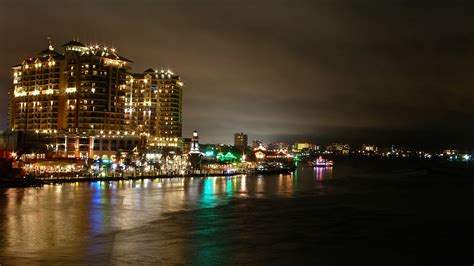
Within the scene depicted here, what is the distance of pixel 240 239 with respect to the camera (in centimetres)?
2469

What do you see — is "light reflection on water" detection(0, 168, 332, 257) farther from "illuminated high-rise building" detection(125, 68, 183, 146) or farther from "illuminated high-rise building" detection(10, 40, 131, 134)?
"illuminated high-rise building" detection(125, 68, 183, 146)

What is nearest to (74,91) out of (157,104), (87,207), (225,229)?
(157,104)

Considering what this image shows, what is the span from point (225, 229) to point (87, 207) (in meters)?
11.2

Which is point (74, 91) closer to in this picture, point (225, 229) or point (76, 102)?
point (76, 102)

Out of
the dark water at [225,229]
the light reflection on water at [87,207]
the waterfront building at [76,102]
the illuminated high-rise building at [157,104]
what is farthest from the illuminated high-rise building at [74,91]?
the dark water at [225,229]

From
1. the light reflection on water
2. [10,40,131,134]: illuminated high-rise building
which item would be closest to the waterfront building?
[10,40,131,134]: illuminated high-rise building

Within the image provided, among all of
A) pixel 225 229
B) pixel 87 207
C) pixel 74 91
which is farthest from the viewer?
pixel 74 91

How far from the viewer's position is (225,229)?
27.4 metres

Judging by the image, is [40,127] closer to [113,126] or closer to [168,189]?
[113,126]

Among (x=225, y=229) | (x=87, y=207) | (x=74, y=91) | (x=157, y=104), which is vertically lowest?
(x=225, y=229)

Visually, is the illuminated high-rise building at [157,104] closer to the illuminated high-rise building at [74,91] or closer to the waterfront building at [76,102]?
the waterfront building at [76,102]

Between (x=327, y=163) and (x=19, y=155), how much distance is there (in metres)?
86.2

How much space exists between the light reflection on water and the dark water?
66mm

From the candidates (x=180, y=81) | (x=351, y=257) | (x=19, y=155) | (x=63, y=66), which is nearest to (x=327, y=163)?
(x=180, y=81)
